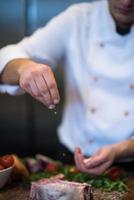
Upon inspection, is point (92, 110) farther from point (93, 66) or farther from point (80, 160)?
point (80, 160)

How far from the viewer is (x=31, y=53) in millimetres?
1107

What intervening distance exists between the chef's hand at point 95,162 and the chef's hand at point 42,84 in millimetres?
139

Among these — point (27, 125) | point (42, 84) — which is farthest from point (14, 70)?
point (27, 125)

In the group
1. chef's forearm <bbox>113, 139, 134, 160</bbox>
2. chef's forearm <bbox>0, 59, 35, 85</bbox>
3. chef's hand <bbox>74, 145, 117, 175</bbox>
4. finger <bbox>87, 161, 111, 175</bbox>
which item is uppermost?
chef's forearm <bbox>0, 59, 35, 85</bbox>

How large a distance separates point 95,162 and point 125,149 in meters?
0.14

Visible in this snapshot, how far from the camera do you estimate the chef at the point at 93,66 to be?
3.54 ft

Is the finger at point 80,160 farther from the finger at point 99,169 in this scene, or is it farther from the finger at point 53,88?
the finger at point 53,88

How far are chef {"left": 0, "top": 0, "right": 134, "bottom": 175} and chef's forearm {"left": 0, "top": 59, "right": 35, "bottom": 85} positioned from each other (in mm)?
12

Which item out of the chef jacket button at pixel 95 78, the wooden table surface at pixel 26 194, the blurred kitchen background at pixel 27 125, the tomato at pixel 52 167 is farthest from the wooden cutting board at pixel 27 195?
the blurred kitchen background at pixel 27 125

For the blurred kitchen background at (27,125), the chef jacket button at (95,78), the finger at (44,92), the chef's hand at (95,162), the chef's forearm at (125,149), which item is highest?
the finger at (44,92)

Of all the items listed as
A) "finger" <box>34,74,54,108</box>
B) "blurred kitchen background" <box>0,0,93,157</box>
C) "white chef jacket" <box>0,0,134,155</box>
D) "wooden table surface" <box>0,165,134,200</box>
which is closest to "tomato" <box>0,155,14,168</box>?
"wooden table surface" <box>0,165,134,200</box>

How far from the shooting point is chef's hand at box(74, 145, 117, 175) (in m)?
0.88

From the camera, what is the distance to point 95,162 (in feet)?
2.92

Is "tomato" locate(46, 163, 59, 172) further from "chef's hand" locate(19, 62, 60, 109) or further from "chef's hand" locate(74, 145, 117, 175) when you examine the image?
"chef's hand" locate(19, 62, 60, 109)
